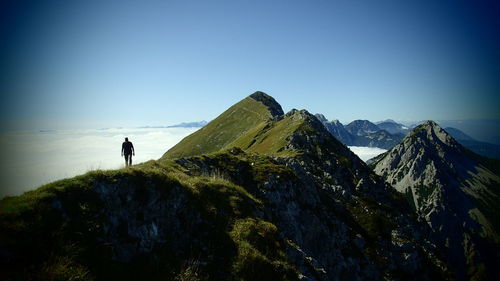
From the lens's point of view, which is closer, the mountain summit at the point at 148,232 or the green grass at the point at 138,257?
the green grass at the point at 138,257

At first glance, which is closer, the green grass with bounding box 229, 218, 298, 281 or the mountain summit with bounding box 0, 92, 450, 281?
the mountain summit with bounding box 0, 92, 450, 281

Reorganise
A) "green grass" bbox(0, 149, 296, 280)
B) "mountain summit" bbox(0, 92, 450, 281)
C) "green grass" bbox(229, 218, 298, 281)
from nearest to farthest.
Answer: "green grass" bbox(0, 149, 296, 280) < "mountain summit" bbox(0, 92, 450, 281) < "green grass" bbox(229, 218, 298, 281)

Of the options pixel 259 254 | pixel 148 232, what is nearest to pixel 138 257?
pixel 148 232

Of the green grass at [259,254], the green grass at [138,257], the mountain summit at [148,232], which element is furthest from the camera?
Answer: the green grass at [259,254]

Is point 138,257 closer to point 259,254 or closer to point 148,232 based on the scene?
point 148,232

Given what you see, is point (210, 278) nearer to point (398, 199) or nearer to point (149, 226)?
point (149, 226)

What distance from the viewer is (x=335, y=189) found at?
51906 mm

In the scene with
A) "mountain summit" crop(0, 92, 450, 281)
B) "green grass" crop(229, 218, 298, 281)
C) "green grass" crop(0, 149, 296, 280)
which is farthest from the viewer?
"green grass" crop(229, 218, 298, 281)

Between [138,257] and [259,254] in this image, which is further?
[259,254]

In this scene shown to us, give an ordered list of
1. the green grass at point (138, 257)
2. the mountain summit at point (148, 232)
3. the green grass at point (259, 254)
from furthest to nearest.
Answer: the green grass at point (259, 254), the mountain summit at point (148, 232), the green grass at point (138, 257)

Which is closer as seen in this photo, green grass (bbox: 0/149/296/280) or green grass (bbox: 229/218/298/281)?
green grass (bbox: 0/149/296/280)

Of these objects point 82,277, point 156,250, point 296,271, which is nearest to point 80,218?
point 82,277

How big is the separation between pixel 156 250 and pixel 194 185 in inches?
217

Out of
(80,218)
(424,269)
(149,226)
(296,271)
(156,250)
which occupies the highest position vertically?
(80,218)
